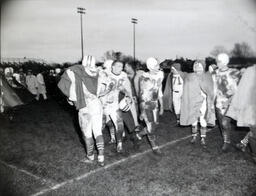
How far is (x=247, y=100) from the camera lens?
5.19 meters

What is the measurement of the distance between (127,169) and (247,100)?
2.66 m

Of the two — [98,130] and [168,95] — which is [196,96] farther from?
[168,95]

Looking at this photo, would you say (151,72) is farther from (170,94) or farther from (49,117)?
(49,117)

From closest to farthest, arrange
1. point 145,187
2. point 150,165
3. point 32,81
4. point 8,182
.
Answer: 1. point 145,187
2. point 8,182
3. point 150,165
4. point 32,81

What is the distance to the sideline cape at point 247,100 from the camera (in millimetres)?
5090

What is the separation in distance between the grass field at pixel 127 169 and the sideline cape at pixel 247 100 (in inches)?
43.5

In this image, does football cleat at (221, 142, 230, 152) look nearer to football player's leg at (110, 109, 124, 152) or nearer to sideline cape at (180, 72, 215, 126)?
sideline cape at (180, 72, 215, 126)

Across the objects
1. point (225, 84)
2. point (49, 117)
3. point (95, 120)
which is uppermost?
point (225, 84)

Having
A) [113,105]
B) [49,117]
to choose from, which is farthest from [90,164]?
[49,117]

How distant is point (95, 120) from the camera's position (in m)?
6.22

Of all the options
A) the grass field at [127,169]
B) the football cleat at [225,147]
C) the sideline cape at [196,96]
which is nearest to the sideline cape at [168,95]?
the grass field at [127,169]

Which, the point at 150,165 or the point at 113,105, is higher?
the point at 113,105

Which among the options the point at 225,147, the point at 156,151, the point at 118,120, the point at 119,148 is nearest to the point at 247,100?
the point at 225,147

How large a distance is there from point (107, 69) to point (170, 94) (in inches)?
164
